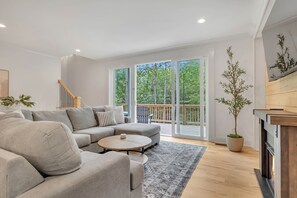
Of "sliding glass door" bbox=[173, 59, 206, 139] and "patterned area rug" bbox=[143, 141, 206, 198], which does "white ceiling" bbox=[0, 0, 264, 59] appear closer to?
"sliding glass door" bbox=[173, 59, 206, 139]

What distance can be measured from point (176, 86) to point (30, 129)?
3675 mm

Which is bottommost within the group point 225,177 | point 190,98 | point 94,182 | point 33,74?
point 225,177

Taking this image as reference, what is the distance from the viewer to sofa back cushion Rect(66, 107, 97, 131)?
3.15 metres

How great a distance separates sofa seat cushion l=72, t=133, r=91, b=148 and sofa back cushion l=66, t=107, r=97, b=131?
51 centimetres

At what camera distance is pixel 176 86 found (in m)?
4.31

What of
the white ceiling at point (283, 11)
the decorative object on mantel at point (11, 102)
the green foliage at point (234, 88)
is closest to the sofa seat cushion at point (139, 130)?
the green foliage at point (234, 88)

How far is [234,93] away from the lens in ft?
11.0

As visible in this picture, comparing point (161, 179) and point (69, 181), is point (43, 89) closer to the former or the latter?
point (161, 179)

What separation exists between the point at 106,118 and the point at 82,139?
100 centimetres

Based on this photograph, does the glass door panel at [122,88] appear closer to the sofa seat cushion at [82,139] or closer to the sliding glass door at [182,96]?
the sliding glass door at [182,96]

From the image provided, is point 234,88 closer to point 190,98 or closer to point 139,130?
point 190,98

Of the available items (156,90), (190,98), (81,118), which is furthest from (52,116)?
(156,90)

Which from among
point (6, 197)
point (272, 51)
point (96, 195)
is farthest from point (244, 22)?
point (6, 197)

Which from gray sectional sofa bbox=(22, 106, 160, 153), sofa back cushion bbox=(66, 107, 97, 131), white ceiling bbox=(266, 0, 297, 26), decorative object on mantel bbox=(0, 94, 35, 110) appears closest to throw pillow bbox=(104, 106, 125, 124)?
gray sectional sofa bbox=(22, 106, 160, 153)
